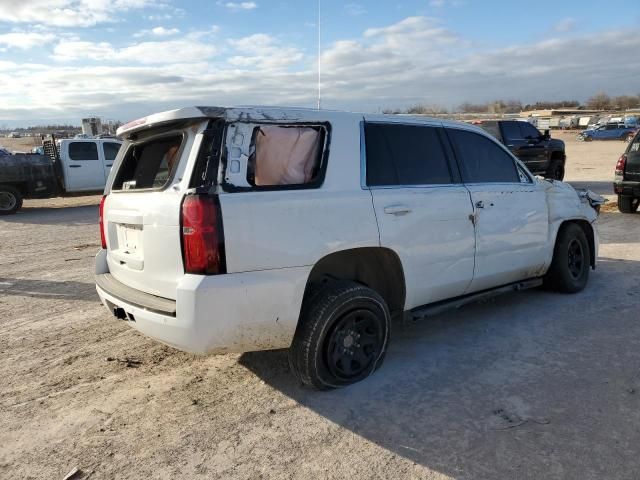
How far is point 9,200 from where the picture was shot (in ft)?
46.4

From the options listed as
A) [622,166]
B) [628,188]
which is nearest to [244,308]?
[628,188]

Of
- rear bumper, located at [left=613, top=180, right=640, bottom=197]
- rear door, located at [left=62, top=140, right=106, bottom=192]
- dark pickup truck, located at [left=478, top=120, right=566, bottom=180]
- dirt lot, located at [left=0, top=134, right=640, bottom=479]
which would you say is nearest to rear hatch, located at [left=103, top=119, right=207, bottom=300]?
dirt lot, located at [left=0, top=134, right=640, bottom=479]

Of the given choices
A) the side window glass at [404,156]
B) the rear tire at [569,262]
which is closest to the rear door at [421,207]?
the side window glass at [404,156]

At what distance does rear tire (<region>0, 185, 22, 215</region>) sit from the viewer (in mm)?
14039

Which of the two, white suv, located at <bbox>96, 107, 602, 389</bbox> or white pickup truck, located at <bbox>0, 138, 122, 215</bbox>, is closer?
white suv, located at <bbox>96, 107, 602, 389</bbox>

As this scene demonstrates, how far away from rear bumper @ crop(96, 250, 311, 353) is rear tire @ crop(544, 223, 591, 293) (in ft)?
10.8

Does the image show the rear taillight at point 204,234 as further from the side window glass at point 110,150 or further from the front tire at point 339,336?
the side window glass at point 110,150

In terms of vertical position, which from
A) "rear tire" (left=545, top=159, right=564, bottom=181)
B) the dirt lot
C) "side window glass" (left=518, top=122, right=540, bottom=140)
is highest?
"side window glass" (left=518, top=122, right=540, bottom=140)

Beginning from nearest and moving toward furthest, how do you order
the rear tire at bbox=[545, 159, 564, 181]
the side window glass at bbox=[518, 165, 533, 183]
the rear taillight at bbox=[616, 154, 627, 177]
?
the side window glass at bbox=[518, 165, 533, 183] < the rear taillight at bbox=[616, 154, 627, 177] < the rear tire at bbox=[545, 159, 564, 181]

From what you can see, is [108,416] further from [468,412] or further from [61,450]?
[468,412]

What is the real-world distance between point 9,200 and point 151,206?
515 inches

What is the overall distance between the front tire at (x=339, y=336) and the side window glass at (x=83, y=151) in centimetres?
1391

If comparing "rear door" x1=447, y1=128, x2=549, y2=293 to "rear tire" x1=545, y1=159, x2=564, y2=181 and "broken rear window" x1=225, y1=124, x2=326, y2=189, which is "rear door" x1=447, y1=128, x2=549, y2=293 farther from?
"rear tire" x1=545, y1=159, x2=564, y2=181

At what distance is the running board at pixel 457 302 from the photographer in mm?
4070
